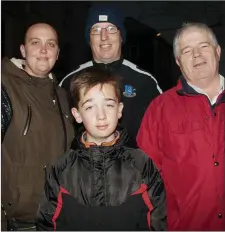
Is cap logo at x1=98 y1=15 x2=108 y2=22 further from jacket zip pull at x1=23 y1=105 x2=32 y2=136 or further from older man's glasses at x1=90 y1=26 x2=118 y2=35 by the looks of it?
jacket zip pull at x1=23 y1=105 x2=32 y2=136

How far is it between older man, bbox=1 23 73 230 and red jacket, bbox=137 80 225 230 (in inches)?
27.0

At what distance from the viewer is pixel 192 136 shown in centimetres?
219

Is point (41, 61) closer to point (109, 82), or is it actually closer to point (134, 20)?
point (109, 82)

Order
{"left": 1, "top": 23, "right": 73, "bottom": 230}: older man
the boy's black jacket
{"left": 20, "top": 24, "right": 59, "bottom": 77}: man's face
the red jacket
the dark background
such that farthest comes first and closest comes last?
the dark background
{"left": 20, "top": 24, "right": 59, "bottom": 77}: man's face
{"left": 1, "top": 23, "right": 73, "bottom": 230}: older man
the red jacket
the boy's black jacket

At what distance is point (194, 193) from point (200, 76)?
0.81 meters

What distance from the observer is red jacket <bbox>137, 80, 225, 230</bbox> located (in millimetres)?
2160

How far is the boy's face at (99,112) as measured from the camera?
195 cm

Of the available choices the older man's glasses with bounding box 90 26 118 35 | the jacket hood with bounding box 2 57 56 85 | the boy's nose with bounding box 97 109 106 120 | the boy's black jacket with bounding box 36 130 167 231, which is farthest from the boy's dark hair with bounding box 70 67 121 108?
the older man's glasses with bounding box 90 26 118 35

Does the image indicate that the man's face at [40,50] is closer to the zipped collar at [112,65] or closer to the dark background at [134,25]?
the zipped collar at [112,65]

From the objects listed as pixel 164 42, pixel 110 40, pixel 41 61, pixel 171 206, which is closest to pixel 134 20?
pixel 164 42

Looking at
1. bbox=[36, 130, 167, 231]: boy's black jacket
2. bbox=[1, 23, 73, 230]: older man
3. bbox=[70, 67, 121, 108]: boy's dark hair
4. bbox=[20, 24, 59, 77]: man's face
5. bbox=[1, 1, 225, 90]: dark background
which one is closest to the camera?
bbox=[36, 130, 167, 231]: boy's black jacket

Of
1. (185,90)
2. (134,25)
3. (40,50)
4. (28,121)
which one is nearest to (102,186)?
(28,121)

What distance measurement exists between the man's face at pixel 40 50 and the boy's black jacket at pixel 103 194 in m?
0.85

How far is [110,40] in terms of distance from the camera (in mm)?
2771
